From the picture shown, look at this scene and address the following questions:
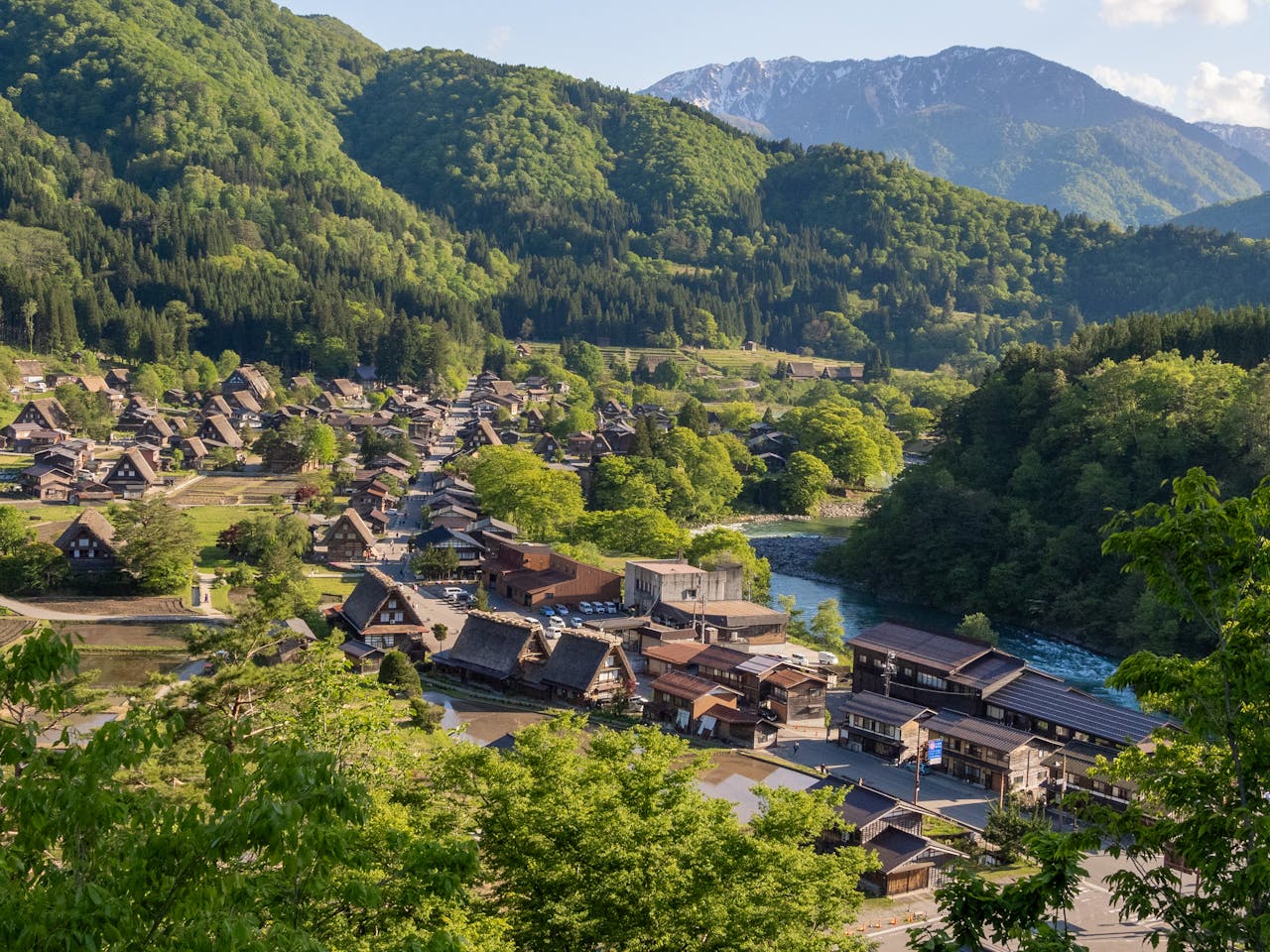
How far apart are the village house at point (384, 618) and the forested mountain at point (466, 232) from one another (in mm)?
54037

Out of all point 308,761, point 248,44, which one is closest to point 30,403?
point 308,761

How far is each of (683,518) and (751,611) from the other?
66.9 feet

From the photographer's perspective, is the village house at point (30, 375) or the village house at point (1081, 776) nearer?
the village house at point (1081, 776)

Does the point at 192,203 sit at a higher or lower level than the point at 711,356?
higher

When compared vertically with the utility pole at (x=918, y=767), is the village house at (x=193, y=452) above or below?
below

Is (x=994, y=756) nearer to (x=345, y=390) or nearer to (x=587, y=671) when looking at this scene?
(x=587, y=671)

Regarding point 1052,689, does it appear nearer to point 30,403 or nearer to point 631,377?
point 30,403

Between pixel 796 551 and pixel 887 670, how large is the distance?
22744 millimetres

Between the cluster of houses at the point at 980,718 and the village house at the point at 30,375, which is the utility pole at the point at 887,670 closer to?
the cluster of houses at the point at 980,718

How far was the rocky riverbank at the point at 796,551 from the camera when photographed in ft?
166

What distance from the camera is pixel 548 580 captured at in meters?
39.2

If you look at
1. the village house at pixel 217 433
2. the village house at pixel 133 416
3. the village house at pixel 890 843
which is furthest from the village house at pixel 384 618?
the village house at pixel 133 416

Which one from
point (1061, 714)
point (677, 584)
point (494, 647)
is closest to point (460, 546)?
point (677, 584)

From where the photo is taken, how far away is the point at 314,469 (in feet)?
201
